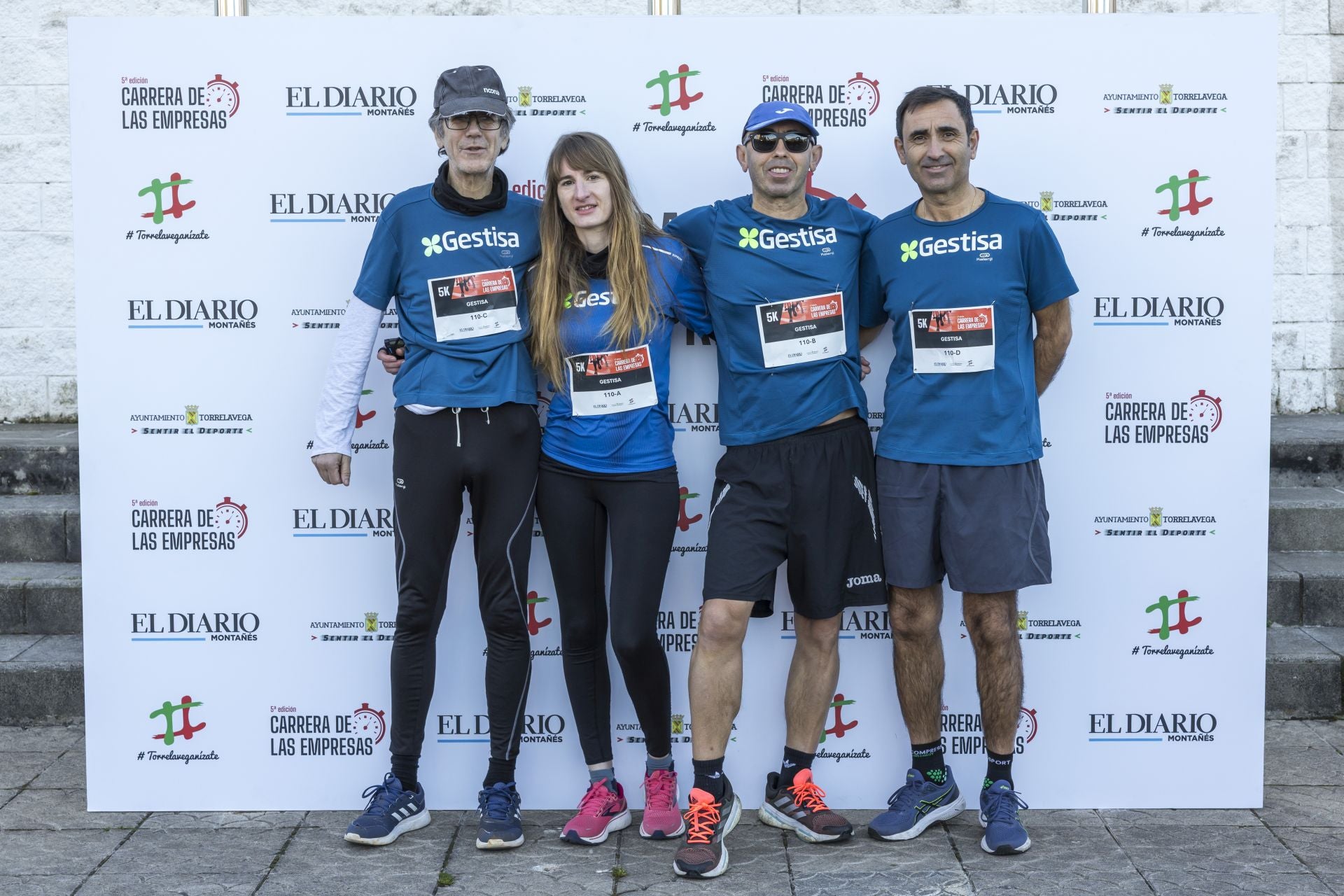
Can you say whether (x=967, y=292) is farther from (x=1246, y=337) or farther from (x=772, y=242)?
(x=1246, y=337)

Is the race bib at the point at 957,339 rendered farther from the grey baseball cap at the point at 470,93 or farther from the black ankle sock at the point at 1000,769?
the grey baseball cap at the point at 470,93

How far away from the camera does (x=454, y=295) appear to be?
361cm

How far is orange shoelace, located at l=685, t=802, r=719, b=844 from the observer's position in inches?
138

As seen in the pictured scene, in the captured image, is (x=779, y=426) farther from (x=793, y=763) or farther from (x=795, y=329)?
(x=793, y=763)

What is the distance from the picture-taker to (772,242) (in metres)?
3.64

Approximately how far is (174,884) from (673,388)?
1962 mm

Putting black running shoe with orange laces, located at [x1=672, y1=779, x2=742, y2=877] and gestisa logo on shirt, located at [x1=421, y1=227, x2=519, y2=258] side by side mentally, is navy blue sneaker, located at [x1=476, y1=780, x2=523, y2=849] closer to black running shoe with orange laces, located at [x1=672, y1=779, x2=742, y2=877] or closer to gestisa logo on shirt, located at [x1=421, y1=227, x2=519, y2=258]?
black running shoe with orange laces, located at [x1=672, y1=779, x2=742, y2=877]

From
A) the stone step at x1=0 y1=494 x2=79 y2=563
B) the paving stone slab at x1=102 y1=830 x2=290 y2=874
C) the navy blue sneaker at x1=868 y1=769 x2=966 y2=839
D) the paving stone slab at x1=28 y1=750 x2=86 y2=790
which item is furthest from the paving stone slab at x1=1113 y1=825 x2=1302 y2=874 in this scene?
the stone step at x1=0 y1=494 x2=79 y2=563

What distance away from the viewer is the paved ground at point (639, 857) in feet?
11.1

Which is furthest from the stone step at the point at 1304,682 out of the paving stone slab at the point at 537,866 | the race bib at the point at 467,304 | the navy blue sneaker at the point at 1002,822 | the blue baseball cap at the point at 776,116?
the race bib at the point at 467,304

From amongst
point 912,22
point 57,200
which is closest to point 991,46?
point 912,22

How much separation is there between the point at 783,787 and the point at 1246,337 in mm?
1975

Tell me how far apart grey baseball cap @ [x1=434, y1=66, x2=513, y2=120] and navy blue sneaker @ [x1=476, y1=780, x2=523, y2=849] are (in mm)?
1916

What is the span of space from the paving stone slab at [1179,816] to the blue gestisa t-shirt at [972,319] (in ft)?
3.90
